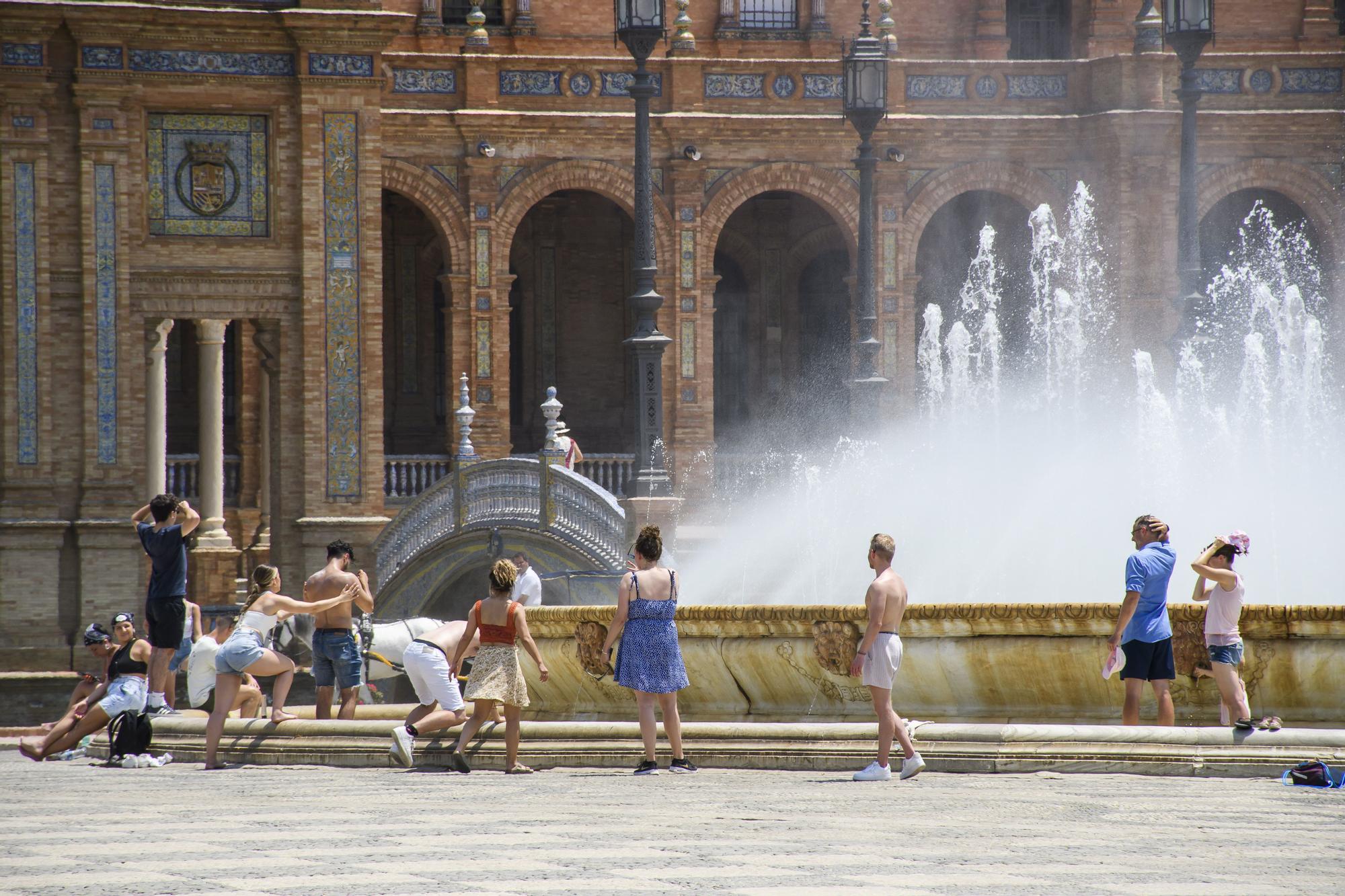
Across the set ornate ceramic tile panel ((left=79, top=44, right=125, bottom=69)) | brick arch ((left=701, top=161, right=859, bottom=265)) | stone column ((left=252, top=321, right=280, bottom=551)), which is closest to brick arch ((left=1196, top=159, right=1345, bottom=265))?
brick arch ((left=701, top=161, right=859, bottom=265))

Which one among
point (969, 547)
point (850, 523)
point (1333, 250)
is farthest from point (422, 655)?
point (1333, 250)

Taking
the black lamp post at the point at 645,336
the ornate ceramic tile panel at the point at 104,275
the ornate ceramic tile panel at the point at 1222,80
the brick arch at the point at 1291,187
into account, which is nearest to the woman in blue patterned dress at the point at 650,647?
the black lamp post at the point at 645,336

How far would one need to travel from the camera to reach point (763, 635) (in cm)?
1110

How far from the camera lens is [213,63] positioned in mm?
23297

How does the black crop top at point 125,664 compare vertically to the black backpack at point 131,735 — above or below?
above

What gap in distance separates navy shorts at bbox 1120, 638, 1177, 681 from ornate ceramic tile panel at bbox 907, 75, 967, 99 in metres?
20.8

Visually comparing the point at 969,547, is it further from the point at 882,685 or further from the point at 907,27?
the point at 907,27

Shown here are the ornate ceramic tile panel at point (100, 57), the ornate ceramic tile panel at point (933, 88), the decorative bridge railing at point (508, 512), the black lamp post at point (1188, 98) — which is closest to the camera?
the black lamp post at point (1188, 98)

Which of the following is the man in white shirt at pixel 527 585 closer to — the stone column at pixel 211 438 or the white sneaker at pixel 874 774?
the white sneaker at pixel 874 774

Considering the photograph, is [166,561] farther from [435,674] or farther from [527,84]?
[527,84]

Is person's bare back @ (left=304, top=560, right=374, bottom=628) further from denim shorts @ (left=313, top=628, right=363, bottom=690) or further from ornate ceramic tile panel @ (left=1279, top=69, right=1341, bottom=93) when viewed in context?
ornate ceramic tile panel @ (left=1279, top=69, right=1341, bottom=93)

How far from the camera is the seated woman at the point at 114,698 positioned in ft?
40.7

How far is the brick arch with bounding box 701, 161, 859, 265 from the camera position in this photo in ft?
97.6

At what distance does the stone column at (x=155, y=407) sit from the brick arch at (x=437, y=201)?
5.83 meters
